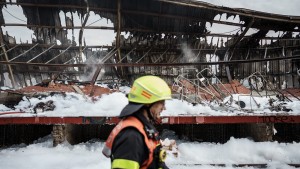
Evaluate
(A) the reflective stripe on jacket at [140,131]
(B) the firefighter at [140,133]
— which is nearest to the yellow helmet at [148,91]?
(B) the firefighter at [140,133]

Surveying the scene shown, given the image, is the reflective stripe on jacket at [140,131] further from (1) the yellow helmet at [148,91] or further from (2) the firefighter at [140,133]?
(1) the yellow helmet at [148,91]

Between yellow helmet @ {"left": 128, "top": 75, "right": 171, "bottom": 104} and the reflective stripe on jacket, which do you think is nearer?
the reflective stripe on jacket

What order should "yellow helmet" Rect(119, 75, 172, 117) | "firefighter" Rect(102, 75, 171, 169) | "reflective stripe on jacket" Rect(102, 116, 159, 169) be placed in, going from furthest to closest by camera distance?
1. "yellow helmet" Rect(119, 75, 172, 117)
2. "reflective stripe on jacket" Rect(102, 116, 159, 169)
3. "firefighter" Rect(102, 75, 171, 169)

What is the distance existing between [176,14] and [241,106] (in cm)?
560

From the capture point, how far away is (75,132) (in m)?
6.41

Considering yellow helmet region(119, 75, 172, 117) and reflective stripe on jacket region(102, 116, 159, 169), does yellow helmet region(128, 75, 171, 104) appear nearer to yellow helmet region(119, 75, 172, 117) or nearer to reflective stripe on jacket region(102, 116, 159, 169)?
yellow helmet region(119, 75, 172, 117)

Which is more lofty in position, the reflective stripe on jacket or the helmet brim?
the helmet brim

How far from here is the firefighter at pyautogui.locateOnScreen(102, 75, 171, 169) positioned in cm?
172

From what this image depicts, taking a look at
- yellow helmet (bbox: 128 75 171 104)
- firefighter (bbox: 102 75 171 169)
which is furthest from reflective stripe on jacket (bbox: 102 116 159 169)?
yellow helmet (bbox: 128 75 171 104)

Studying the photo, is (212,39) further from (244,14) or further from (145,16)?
(145,16)

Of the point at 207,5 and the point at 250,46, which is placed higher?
the point at 207,5

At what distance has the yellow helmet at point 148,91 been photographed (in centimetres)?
198

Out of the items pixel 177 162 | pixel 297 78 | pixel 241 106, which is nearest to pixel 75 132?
pixel 177 162

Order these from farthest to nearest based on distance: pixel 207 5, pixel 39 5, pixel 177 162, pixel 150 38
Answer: pixel 150 38 < pixel 39 5 < pixel 207 5 < pixel 177 162
